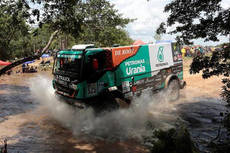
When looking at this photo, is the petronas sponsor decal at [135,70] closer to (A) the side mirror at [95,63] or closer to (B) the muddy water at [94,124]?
(B) the muddy water at [94,124]

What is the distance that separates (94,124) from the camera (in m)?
8.04

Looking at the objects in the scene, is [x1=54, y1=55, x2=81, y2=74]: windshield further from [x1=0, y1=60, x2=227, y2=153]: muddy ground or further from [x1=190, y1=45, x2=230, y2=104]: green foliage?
[x1=190, y1=45, x2=230, y2=104]: green foliage

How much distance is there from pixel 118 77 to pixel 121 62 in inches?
24.0

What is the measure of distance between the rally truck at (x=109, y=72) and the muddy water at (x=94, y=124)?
27.5 inches

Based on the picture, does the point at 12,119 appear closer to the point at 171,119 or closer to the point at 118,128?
the point at 118,128

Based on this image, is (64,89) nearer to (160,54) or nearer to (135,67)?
(135,67)

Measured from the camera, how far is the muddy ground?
6492 millimetres

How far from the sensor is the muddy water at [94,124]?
6.54 meters

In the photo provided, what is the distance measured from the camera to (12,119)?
8.98 meters

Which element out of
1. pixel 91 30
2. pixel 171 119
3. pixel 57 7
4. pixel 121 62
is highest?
pixel 91 30

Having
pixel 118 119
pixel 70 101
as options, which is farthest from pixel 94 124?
pixel 70 101

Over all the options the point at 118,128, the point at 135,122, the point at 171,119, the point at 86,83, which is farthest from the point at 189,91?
the point at 86,83

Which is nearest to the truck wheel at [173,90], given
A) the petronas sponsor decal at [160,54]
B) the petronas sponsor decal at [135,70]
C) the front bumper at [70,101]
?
the petronas sponsor decal at [160,54]

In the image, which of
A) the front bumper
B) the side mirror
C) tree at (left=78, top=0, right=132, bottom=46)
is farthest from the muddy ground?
tree at (left=78, top=0, right=132, bottom=46)
